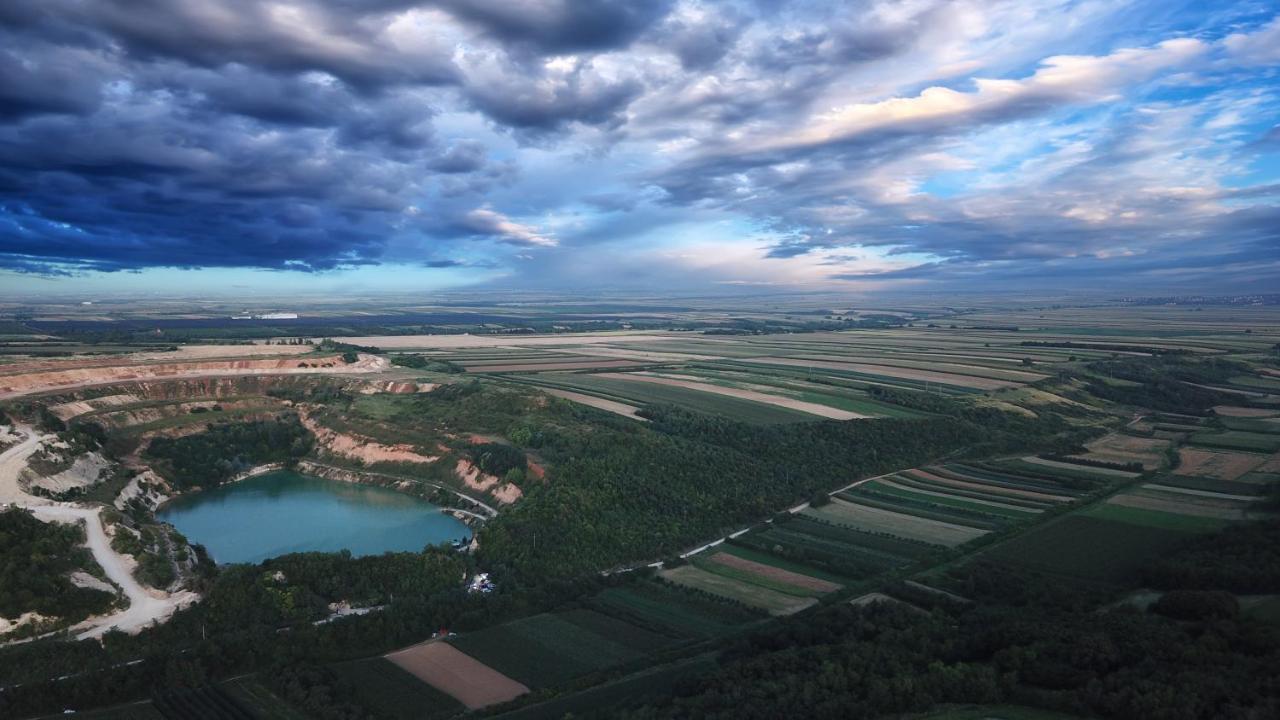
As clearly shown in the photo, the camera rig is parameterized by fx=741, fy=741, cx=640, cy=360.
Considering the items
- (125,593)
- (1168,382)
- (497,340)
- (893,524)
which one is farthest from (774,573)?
(497,340)

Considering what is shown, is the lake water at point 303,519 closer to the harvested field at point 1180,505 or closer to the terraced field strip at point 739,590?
the terraced field strip at point 739,590

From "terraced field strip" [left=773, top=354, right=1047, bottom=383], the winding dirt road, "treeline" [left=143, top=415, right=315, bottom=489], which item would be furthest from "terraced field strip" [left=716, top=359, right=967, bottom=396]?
the winding dirt road

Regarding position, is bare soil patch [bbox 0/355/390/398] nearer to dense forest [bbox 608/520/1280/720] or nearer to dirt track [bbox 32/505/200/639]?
dirt track [bbox 32/505/200/639]

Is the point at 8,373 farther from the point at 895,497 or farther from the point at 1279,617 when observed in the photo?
the point at 1279,617

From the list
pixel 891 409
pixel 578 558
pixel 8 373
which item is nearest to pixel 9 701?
pixel 578 558

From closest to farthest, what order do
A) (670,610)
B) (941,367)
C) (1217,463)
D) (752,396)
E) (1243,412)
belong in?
(670,610)
(1217,463)
(1243,412)
(752,396)
(941,367)

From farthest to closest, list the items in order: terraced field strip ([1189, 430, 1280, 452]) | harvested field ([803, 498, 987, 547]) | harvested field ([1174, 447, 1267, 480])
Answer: terraced field strip ([1189, 430, 1280, 452]) → harvested field ([1174, 447, 1267, 480]) → harvested field ([803, 498, 987, 547])

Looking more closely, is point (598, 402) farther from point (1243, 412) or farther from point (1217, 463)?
point (1243, 412)
